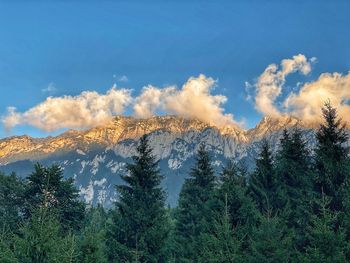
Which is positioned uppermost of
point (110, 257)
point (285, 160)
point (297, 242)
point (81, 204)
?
point (285, 160)

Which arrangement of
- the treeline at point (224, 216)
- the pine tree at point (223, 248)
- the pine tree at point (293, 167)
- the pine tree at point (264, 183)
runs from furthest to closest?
the pine tree at point (264, 183)
the pine tree at point (293, 167)
the pine tree at point (223, 248)
the treeline at point (224, 216)

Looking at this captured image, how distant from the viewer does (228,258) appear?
77.2 feet

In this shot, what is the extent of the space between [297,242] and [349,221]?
638 centimetres

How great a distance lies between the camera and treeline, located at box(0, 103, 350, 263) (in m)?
23.1

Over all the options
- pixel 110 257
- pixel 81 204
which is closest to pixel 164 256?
pixel 110 257

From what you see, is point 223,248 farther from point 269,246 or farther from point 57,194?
point 57,194

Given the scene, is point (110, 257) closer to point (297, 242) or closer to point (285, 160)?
point (297, 242)

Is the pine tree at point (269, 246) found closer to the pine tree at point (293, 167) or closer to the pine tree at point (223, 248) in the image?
the pine tree at point (223, 248)

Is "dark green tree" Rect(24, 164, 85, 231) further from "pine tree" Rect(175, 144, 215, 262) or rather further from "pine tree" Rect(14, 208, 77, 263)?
"pine tree" Rect(14, 208, 77, 263)

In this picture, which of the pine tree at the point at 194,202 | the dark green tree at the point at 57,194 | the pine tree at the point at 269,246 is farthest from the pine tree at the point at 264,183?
the dark green tree at the point at 57,194

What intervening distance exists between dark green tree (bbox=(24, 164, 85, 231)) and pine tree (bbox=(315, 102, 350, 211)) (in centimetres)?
3172

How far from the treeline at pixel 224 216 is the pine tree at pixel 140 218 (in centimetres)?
8

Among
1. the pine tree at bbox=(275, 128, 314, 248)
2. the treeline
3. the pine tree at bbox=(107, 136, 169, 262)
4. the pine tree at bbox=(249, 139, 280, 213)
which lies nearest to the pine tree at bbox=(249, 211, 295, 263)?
the treeline

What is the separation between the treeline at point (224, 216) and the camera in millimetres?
23062
